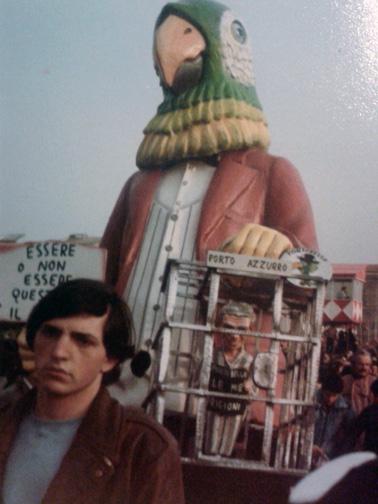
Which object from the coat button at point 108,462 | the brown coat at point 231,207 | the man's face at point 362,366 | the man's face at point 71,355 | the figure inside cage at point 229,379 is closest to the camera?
the coat button at point 108,462

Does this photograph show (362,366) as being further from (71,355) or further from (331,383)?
(71,355)

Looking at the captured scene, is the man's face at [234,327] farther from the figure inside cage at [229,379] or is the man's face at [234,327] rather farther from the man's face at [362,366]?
the man's face at [362,366]

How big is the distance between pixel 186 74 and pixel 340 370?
1.33 meters

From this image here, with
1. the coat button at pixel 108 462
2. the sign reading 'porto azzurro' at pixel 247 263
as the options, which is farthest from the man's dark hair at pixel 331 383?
the coat button at pixel 108 462

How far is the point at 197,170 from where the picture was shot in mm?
3170

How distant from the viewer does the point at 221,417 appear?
269cm

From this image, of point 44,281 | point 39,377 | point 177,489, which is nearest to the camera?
point 177,489

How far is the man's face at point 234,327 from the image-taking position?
2732 millimetres

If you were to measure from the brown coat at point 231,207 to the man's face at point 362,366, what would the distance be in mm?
455

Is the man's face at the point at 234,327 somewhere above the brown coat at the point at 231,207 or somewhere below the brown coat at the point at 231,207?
below

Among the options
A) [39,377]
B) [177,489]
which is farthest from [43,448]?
[177,489]

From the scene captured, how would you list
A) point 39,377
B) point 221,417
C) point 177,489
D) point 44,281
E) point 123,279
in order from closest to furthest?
1. point 177,489
2. point 39,377
3. point 221,417
4. point 44,281
5. point 123,279

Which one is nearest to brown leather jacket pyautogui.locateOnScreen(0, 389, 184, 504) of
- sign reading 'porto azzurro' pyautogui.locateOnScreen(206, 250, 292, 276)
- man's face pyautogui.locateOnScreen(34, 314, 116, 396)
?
man's face pyautogui.locateOnScreen(34, 314, 116, 396)

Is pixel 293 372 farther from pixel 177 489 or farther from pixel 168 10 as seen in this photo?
pixel 168 10
